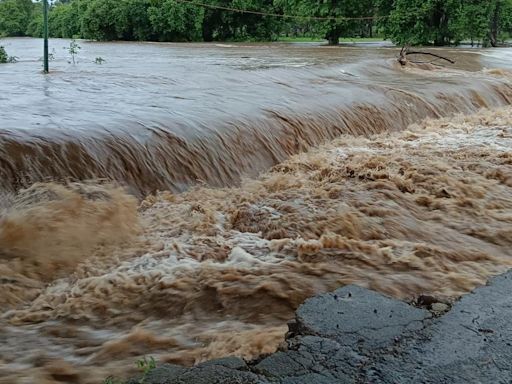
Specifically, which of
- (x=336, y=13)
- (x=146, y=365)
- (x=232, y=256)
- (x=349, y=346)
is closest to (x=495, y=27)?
(x=336, y=13)

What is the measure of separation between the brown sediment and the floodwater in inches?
0.5

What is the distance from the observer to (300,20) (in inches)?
1414

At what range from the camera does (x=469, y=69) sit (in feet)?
52.3

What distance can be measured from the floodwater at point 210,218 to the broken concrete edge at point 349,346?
0.25m

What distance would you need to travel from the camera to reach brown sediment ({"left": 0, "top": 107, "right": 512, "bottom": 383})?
3.36 m

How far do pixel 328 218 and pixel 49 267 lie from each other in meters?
2.21

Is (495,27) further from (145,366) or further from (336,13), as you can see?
(145,366)

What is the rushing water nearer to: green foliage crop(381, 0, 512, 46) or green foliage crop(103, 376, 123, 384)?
green foliage crop(103, 376, 123, 384)

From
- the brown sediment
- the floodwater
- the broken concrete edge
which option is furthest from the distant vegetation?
the broken concrete edge

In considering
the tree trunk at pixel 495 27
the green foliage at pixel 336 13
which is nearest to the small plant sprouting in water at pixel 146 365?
the tree trunk at pixel 495 27

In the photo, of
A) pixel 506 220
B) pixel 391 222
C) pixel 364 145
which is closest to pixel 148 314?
pixel 391 222

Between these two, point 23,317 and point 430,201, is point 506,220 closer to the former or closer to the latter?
point 430,201

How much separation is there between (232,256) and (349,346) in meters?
1.68

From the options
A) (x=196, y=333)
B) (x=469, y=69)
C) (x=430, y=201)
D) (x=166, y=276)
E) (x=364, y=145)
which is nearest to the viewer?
(x=196, y=333)
